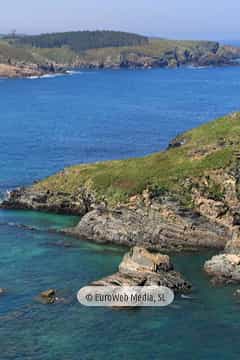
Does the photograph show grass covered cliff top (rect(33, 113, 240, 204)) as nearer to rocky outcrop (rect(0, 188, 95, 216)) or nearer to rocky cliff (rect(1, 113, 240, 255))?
rocky cliff (rect(1, 113, 240, 255))

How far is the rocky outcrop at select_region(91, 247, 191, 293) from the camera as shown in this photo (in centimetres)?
7769

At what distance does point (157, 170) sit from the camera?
10962cm

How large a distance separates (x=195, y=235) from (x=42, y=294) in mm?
27231

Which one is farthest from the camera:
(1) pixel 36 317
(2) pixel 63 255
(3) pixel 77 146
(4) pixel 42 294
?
(3) pixel 77 146

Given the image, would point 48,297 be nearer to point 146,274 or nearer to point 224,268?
point 146,274

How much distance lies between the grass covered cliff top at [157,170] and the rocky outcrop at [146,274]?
77.6 ft

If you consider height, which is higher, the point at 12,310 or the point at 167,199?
the point at 167,199

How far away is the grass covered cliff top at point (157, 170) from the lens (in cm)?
10550

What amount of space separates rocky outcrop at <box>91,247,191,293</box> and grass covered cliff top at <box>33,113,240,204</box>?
23660 mm

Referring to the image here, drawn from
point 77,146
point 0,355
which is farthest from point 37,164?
point 0,355

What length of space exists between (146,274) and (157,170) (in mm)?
33341

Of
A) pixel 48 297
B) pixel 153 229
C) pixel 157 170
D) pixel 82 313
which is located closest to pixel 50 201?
pixel 157 170

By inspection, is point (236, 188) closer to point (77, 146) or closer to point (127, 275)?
point (127, 275)

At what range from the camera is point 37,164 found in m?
147
